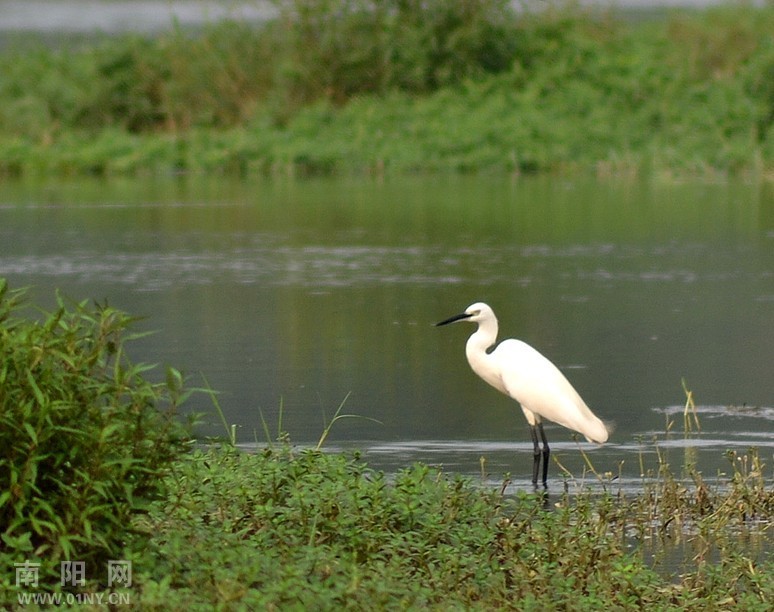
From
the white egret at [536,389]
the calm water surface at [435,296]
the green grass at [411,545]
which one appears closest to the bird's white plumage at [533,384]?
the white egret at [536,389]

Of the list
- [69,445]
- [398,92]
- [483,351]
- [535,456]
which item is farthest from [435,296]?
[398,92]

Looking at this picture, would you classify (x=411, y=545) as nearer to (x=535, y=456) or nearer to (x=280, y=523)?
(x=280, y=523)

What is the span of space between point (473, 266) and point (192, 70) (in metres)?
20.8

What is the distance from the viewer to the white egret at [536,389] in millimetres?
7695

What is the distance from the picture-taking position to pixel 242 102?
3744 centimetres

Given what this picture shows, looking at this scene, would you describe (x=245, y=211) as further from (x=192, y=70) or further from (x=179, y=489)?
(x=179, y=489)

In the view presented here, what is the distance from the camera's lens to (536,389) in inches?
311

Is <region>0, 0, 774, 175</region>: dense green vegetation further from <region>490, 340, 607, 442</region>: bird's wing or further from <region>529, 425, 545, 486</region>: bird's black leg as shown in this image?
<region>529, 425, 545, 486</region>: bird's black leg

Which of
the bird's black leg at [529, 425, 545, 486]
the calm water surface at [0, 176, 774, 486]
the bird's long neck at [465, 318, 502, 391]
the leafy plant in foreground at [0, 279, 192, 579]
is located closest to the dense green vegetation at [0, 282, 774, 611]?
the leafy plant in foreground at [0, 279, 192, 579]

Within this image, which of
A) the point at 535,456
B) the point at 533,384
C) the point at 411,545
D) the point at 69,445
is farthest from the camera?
the point at 533,384

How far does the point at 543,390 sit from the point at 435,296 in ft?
23.8

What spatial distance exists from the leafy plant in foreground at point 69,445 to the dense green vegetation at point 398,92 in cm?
2672

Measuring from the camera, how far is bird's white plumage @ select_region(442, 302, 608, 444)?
25.3ft

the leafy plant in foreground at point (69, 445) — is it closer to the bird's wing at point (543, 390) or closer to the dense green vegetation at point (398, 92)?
the bird's wing at point (543, 390)
